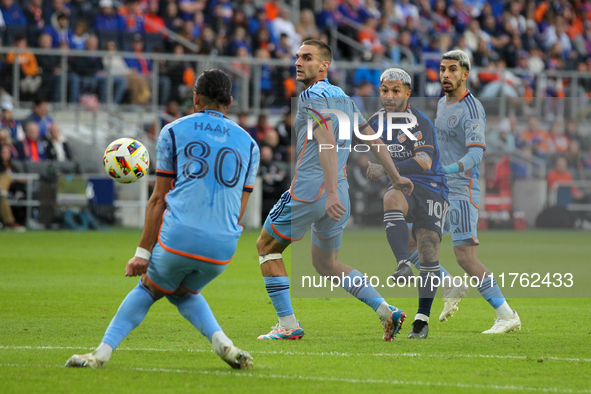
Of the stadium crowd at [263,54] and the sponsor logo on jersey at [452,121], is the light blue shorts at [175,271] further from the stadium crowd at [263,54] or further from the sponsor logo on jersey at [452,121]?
the stadium crowd at [263,54]

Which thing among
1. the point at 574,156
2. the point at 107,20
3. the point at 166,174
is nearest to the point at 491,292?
the point at 166,174

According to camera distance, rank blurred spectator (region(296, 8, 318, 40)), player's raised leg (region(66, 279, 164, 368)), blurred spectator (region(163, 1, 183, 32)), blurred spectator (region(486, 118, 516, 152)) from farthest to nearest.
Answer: blurred spectator (region(296, 8, 318, 40)) → blurred spectator (region(163, 1, 183, 32)) → blurred spectator (region(486, 118, 516, 152)) → player's raised leg (region(66, 279, 164, 368))

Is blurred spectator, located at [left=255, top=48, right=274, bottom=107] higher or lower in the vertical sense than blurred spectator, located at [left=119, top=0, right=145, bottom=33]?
lower

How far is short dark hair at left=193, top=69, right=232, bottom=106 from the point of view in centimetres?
551

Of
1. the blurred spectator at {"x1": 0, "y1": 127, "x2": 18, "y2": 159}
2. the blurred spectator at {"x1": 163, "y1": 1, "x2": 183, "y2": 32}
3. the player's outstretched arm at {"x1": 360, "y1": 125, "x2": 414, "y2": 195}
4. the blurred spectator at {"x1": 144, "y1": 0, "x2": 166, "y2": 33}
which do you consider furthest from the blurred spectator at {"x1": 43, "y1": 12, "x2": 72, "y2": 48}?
the player's outstretched arm at {"x1": 360, "y1": 125, "x2": 414, "y2": 195}

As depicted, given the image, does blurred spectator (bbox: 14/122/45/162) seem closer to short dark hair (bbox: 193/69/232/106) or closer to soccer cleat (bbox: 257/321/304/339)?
soccer cleat (bbox: 257/321/304/339)

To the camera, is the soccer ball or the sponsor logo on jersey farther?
the soccer ball

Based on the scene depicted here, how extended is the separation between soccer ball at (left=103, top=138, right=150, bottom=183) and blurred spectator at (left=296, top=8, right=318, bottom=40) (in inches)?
656

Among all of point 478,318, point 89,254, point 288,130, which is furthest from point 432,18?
point 478,318

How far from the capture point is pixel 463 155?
7863 mm

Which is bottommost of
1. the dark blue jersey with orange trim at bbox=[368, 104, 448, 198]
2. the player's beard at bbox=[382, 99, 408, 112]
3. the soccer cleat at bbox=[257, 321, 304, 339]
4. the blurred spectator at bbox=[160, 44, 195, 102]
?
the soccer cleat at bbox=[257, 321, 304, 339]

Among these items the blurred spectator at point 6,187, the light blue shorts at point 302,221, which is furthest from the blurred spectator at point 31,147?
the light blue shorts at point 302,221

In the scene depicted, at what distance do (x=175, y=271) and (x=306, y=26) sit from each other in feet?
67.4

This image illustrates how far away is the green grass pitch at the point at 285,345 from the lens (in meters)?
5.22
